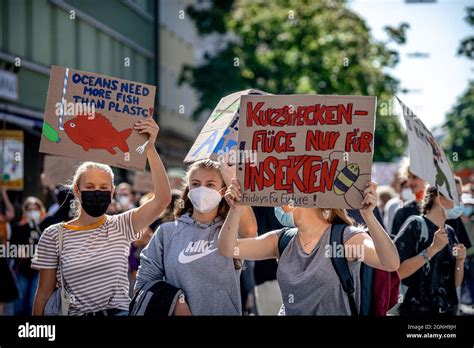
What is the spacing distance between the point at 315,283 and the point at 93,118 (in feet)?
5.24

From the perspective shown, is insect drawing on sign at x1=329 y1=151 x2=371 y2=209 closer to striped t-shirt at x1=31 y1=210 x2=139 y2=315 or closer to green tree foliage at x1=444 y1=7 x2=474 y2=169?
striped t-shirt at x1=31 y1=210 x2=139 y2=315

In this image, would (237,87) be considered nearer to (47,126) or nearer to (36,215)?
(36,215)

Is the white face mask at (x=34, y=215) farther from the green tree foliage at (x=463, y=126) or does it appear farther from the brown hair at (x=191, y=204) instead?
the green tree foliage at (x=463, y=126)

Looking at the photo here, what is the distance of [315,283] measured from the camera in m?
5.54

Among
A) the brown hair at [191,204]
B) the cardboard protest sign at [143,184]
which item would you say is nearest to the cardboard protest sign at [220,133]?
the brown hair at [191,204]

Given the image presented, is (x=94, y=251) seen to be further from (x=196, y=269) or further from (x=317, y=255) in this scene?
(x=317, y=255)

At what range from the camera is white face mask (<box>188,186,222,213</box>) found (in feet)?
19.9

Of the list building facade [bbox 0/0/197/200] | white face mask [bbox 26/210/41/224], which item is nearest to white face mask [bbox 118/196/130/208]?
building facade [bbox 0/0/197/200]

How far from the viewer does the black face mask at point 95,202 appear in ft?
20.0

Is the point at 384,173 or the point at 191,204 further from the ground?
the point at 384,173

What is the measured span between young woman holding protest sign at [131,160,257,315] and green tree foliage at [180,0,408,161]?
20.0 metres

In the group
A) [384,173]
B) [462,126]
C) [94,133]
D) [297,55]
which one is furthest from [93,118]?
[297,55]

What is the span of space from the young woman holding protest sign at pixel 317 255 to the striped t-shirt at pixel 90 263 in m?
0.65
